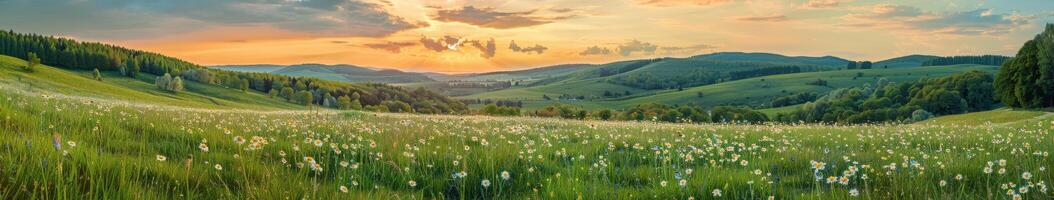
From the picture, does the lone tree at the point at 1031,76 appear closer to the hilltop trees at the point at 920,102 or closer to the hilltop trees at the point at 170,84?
the hilltop trees at the point at 920,102

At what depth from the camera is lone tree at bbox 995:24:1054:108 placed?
8369cm

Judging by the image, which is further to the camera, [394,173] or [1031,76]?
[1031,76]

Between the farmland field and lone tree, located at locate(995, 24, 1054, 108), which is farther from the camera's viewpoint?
lone tree, located at locate(995, 24, 1054, 108)

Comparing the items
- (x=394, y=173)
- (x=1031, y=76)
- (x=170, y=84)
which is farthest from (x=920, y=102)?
(x=170, y=84)

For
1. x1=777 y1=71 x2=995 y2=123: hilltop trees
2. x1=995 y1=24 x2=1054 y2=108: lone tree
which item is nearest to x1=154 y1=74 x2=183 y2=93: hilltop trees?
x1=777 y1=71 x2=995 y2=123: hilltop trees

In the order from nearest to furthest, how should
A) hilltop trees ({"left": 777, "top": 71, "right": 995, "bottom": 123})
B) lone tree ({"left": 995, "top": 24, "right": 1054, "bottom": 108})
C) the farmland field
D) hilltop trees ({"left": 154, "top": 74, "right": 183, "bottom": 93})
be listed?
the farmland field < lone tree ({"left": 995, "top": 24, "right": 1054, "bottom": 108}) < hilltop trees ({"left": 777, "top": 71, "right": 995, "bottom": 123}) < hilltop trees ({"left": 154, "top": 74, "right": 183, "bottom": 93})

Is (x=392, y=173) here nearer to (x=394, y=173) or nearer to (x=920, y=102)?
(x=394, y=173)

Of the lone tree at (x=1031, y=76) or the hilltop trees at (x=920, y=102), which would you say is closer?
the lone tree at (x=1031, y=76)

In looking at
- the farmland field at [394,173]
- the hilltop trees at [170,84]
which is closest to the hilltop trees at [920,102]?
the farmland field at [394,173]

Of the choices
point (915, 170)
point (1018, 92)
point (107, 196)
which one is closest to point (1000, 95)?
point (1018, 92)

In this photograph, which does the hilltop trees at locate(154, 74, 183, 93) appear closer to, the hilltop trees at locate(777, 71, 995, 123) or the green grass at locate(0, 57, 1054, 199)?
the hilltop trees at locate(777, 71, 995, 123)

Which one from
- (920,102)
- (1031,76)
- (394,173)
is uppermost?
(394,173)

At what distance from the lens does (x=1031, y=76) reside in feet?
290

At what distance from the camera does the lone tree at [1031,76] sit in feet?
275
